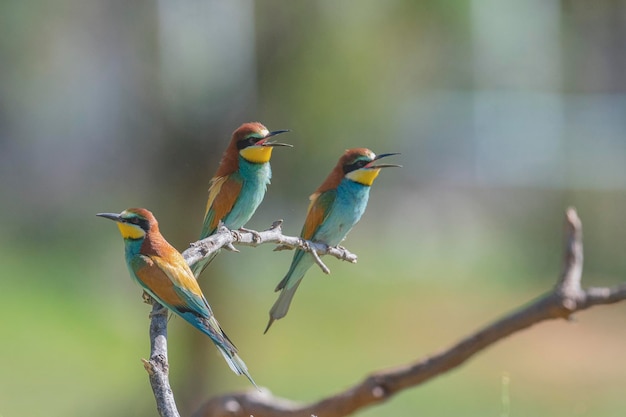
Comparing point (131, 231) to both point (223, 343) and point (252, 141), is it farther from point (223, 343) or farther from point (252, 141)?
point (252, 141)

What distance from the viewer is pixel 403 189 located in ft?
29.8

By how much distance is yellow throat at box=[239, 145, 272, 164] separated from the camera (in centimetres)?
170

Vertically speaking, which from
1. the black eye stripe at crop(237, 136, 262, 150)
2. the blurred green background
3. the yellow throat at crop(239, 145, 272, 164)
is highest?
the black eye stripe at crop(237, 136, 262, 150)

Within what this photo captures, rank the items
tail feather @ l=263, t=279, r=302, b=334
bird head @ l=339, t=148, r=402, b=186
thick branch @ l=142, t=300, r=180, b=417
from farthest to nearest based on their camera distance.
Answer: bird head @ l=339, t=148, r=402, b=186, tail feather @ l=263, t=279, r=302, b=334, thick branch @ l=142, t=300, r=180, b=417

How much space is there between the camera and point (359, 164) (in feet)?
5.55

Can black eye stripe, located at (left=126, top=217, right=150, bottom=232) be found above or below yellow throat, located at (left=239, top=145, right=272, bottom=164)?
below

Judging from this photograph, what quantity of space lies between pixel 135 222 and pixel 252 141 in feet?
1.29

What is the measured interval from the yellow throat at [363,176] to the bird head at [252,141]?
0.41 feet

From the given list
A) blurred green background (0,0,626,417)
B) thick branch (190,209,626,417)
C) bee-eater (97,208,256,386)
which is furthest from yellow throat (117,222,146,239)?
blurred green background (0,0,626,417)

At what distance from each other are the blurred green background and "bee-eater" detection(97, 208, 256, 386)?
6.83ft

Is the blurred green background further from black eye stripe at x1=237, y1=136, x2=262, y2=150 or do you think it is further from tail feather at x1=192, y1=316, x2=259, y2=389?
tail feather at x1=192, y1=316, x2=259, y2=389

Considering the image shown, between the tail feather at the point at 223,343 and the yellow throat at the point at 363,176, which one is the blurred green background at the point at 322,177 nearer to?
the yellow throat at the point at 363,176

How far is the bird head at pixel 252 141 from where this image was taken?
1.61 meters

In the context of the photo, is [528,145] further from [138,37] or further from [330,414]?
[330,414]
